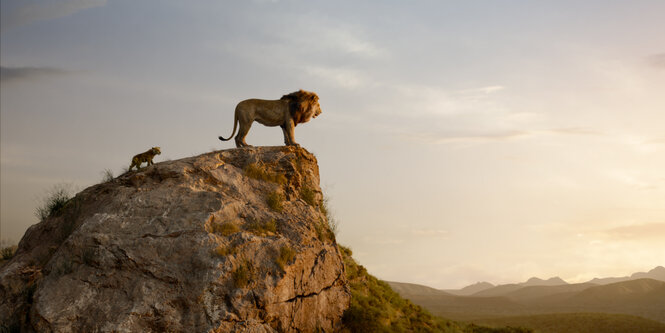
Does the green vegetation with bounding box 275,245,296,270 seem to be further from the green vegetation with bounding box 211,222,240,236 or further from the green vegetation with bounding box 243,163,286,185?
the green vegetation with bounding box 243,163,286,185

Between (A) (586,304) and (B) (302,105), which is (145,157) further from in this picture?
(A) (586,304)

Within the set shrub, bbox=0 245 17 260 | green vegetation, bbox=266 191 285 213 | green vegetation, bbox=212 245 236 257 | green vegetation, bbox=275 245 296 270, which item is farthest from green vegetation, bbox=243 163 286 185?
shrub, bbox=0 245 17 260

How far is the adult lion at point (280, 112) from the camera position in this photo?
14922mm

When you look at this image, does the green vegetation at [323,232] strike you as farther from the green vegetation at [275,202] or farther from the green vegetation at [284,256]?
the green vegetation at [284,256]

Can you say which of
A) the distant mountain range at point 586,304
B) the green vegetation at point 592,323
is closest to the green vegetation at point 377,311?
the green vegetation at point 592,323

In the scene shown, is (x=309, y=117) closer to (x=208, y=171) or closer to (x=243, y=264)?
(x=208, y=171)

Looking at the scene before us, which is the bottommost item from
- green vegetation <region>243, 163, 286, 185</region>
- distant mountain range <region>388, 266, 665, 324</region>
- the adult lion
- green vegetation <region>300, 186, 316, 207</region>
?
distant mountain range <region>388, 266, 665, 324</region>

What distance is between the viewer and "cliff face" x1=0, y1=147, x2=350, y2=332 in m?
10.0

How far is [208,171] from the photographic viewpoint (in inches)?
527

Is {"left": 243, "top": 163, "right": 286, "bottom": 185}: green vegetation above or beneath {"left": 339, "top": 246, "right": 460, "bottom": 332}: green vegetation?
above

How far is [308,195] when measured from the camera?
15.0m

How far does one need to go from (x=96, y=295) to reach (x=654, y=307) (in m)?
Answer: 76.1

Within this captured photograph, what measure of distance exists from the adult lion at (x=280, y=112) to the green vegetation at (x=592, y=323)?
89.8 feet

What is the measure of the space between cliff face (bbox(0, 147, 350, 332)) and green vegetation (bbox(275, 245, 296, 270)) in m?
0.03
